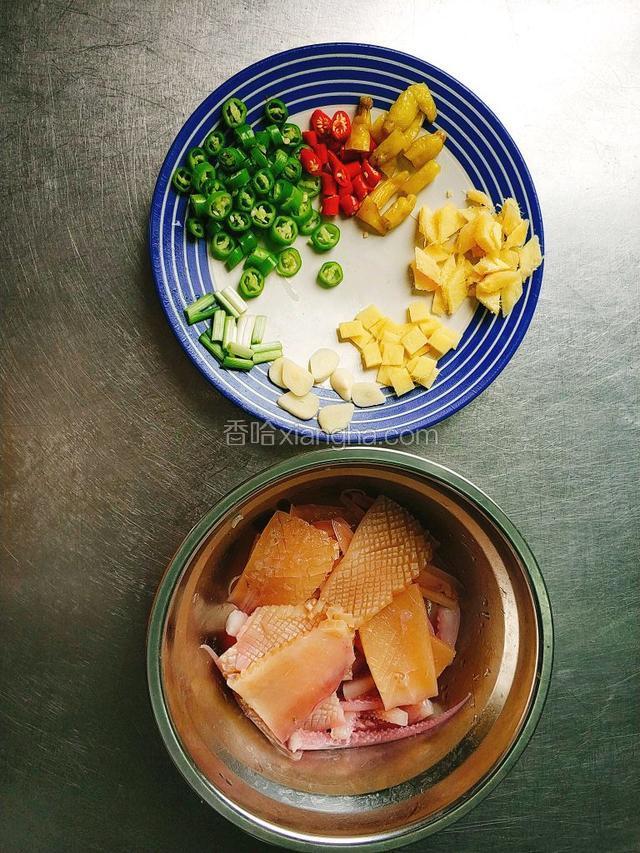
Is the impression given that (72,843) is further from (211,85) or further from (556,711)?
(211,85)

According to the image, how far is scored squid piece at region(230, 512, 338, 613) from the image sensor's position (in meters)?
1.15

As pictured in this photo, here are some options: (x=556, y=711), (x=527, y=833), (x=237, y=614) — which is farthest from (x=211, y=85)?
(x=527, y=833)

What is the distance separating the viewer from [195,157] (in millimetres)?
1230

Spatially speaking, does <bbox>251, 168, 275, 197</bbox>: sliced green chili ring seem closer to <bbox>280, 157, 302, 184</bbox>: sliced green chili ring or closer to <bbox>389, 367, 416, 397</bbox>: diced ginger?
<bbox>280, 157, 302, 184</bbox>: sliced green chili ring

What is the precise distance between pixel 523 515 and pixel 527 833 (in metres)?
0.61

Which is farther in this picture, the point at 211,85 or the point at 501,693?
the point at 211,85

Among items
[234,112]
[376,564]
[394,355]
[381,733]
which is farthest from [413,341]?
[381,733]

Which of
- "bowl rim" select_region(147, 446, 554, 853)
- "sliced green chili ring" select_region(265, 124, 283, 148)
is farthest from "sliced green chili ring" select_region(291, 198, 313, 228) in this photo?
"bowl rim" select_region(147, 446, 554, 853)

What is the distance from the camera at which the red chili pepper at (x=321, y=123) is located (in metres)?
1.27

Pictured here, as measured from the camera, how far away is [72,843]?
1.36 metres

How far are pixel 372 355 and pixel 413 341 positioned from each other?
8cm


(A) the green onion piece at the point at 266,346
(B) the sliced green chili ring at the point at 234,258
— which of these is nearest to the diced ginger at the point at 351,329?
(A) the green onion piece at the point at 266,346

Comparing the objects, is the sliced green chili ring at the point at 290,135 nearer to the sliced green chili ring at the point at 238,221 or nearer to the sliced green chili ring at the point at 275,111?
the sliced green chili ring at the point at 275,111

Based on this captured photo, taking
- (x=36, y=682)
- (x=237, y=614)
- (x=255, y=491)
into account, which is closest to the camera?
(x=255, y=491)
